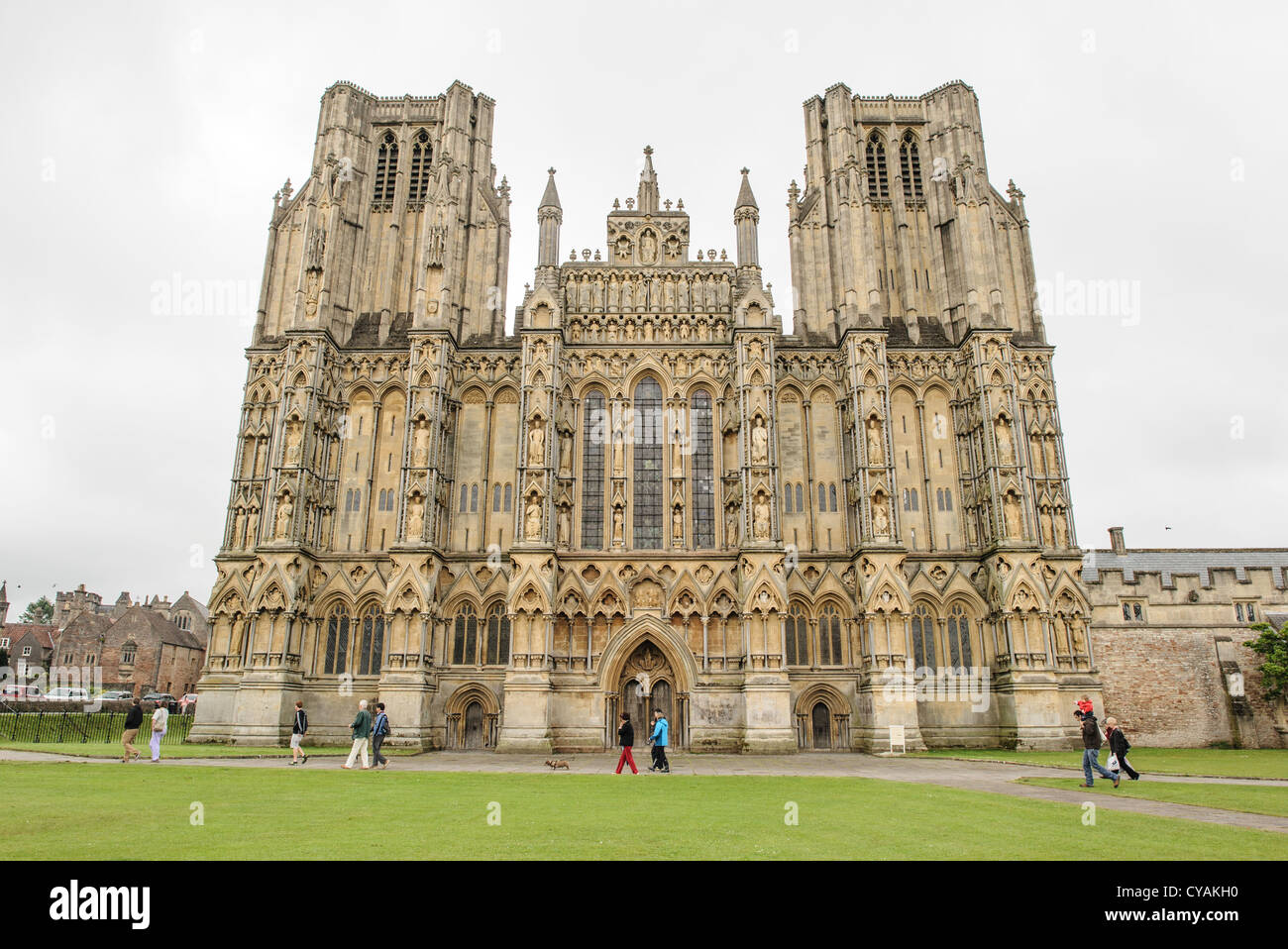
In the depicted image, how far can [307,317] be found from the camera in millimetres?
36719

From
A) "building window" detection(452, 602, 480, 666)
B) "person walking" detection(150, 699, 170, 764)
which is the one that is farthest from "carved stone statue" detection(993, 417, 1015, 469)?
"person walking" detection(150, 699, 170, 764)

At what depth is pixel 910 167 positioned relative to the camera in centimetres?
4162

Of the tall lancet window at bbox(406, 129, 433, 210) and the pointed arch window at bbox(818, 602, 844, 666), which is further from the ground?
the tall lancet window at bbox(406, 129, 433, 210)

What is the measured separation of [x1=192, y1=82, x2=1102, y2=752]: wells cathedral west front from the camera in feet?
106

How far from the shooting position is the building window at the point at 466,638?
34.0 m

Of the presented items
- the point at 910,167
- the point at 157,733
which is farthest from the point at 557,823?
the point at 910,167

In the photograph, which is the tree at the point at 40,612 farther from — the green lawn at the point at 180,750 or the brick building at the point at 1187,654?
the brick building at the point at 1187,654

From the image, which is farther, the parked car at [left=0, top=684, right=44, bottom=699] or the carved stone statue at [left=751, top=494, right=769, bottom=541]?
the parked car at [left=0, top=684, right=44, bottom=699]

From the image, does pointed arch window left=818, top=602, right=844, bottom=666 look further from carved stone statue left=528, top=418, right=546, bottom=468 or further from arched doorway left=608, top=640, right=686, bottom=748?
carved stone statue left=528, top=418, right=546, bottom=468

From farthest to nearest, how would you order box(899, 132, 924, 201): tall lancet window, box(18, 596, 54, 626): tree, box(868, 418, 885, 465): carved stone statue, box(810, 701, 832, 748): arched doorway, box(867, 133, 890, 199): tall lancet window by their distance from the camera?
box(18, 596, 54, 626): tree < box(867, 133, 890, 199): tall lancet window < box(899, 132, 924, 201): tall lancet window < box(868, 418, 885, 465): carved stone statue < box(810, 701, 832, 748): arched doorway

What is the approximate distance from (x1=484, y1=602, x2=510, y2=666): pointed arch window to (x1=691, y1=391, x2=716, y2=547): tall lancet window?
910 centimetres

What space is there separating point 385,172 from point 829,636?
3296 centimetres

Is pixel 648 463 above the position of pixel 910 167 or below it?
below

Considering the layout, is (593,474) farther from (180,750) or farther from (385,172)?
(385,172)
